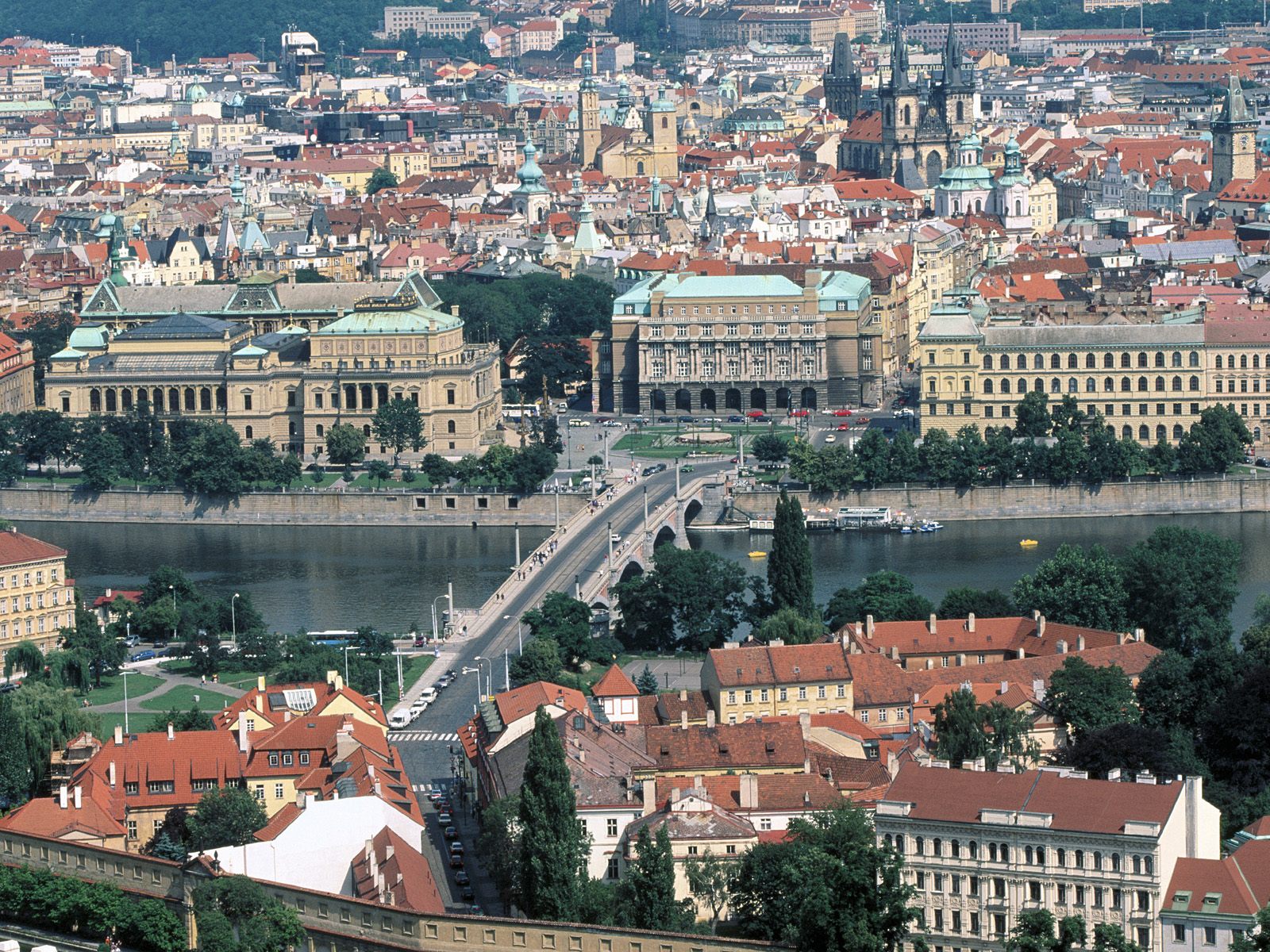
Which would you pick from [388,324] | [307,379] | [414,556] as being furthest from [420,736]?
[388,324]

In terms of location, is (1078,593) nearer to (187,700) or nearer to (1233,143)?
(187,700)

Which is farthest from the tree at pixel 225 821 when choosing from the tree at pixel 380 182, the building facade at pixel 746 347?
the tree at pixel 380 182

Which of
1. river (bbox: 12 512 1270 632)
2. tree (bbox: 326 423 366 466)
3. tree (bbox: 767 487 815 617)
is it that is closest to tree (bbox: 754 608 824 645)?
tree (bbox: 767 487 815 617)

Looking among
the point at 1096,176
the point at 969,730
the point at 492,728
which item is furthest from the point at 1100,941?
the point at 1096,176

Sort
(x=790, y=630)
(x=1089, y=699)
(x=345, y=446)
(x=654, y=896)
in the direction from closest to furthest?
(x=654, y=896) → (x=1089, y=699) → (x=790, y=630) → (x=345, y=446)

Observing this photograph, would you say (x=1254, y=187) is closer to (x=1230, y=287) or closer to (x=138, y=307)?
(x=1230, y=287)

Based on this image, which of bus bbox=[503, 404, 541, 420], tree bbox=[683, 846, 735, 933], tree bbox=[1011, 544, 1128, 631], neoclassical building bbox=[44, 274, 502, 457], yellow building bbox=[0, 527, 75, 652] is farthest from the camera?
bus bbox=[503, 404, 541, 420]

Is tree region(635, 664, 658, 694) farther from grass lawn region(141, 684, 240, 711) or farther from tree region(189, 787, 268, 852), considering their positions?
tree region(189, 787, 268, 852)
